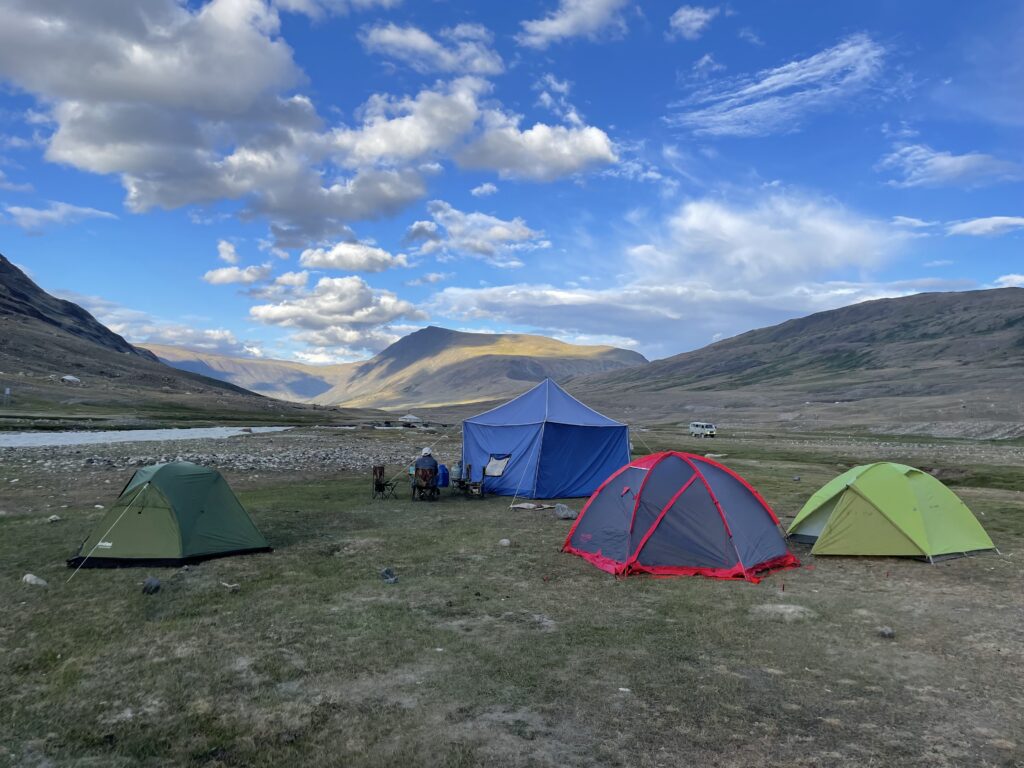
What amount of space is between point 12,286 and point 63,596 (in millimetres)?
189238

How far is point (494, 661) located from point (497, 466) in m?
16.0

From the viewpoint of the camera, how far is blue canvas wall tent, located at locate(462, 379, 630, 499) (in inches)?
920

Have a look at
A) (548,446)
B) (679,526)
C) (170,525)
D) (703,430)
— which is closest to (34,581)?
(170,525)

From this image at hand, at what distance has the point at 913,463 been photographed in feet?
124

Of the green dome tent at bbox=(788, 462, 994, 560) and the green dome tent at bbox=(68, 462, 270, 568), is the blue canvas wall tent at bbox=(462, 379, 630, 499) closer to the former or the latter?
the green dome tent at bbox=(788, 462, 994, 560)

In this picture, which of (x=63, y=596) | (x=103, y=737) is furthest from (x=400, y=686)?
(x=63, y=596)

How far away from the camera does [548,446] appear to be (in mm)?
23391

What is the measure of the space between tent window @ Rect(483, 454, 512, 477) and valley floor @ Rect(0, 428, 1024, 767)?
29.7ft

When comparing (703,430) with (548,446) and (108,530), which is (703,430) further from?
(108,530)

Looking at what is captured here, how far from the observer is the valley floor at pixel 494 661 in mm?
6223

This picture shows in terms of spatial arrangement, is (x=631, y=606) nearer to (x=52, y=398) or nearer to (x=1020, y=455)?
(x=1020, y=455)

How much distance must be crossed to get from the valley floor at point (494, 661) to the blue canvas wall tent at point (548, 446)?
8636 mm

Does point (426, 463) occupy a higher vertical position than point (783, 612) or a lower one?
higher

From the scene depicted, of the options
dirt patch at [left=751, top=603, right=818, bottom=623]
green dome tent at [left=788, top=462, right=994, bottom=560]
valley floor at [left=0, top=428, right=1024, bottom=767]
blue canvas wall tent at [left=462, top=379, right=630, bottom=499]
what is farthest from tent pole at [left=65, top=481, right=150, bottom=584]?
green dome tent at [left=788, top=462, right=994, bottom=560]
